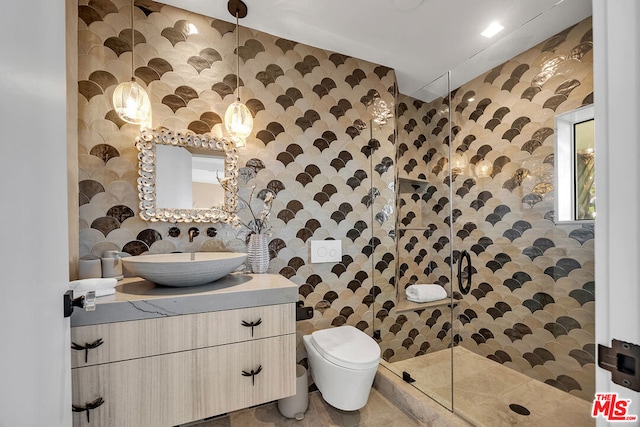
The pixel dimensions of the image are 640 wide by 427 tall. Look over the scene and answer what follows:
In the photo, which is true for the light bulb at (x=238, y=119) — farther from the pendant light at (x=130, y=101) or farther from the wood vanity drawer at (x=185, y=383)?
the wood vanity drawer at (x=185, y=383)

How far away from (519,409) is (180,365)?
202cm

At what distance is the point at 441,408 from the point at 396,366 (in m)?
0.43

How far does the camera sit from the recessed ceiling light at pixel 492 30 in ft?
5.48

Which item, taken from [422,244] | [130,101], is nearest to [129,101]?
[130,101]

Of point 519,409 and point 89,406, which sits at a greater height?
point 89,406

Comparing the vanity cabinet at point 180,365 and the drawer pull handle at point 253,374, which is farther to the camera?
the drawer pull handle at point 253,374

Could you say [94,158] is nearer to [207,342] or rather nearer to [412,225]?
[207,342]

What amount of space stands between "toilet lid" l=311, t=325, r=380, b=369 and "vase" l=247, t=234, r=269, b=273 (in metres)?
0.60

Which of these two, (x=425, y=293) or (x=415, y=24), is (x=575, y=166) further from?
(x=415, y=24)

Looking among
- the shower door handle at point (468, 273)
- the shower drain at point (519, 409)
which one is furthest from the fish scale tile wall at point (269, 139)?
the shower drain at point (519, 409)

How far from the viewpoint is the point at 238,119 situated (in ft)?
5.18

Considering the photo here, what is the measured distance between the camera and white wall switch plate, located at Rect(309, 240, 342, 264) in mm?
1887

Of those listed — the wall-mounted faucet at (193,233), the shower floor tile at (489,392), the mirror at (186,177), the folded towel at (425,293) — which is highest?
the mirror at (186,177)

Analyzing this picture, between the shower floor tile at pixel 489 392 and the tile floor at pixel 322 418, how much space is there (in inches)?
10.0
